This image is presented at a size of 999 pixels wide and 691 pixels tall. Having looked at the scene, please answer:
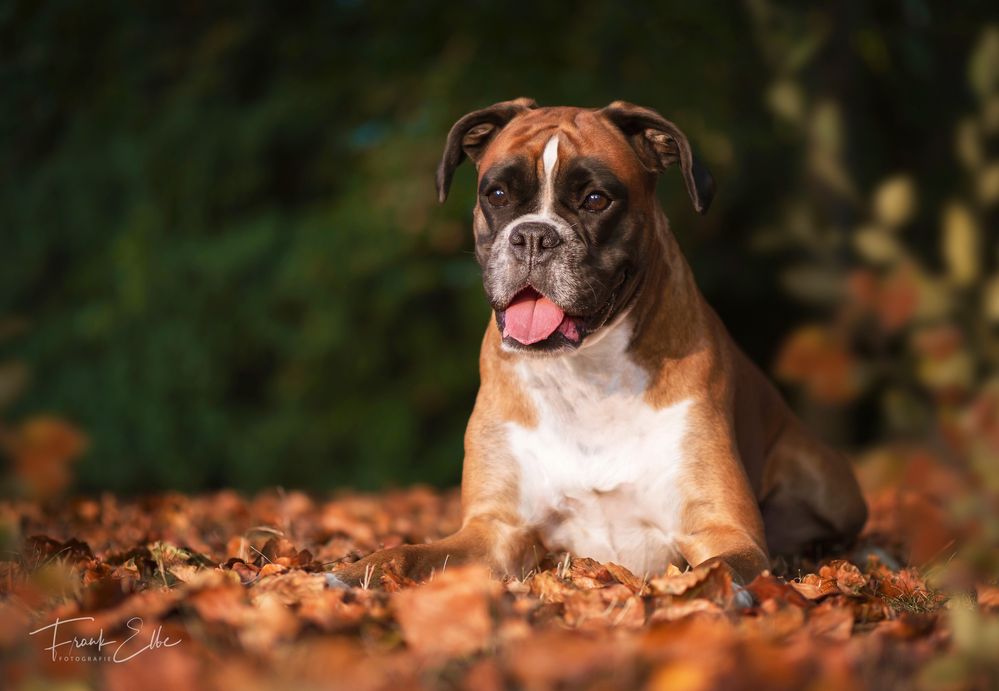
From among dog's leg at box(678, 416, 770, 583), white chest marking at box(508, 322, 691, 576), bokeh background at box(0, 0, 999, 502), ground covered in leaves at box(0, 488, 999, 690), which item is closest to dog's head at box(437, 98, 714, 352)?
white chest marking at box(508, 322, 691, 576)

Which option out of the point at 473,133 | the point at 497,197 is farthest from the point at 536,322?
the point at 473,133

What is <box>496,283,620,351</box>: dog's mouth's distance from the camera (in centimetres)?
388

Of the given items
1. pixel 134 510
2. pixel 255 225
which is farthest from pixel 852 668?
pixel 255 225

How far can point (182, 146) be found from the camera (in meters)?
10.8

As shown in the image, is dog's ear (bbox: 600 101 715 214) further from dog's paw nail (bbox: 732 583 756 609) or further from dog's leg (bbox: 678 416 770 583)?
dog's paw nail (bbox: 732 583 756 609)

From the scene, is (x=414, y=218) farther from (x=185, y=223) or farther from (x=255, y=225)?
(x=185, y=223)

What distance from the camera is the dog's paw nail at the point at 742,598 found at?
115 inches

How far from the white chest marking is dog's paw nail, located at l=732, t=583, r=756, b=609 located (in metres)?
0.91

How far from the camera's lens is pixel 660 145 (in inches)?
171

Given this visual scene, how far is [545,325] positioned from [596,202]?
48cm

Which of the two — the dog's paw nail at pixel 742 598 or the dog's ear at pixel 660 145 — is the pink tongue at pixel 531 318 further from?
the dog's paw nail at pixel 742 598

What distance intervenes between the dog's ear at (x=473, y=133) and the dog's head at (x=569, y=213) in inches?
1.2

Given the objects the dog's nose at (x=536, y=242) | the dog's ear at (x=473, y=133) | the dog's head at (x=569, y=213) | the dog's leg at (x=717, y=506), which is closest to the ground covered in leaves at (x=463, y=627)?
the dog's leg at (x=717, y=506)

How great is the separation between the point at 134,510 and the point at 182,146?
18.1 feet
